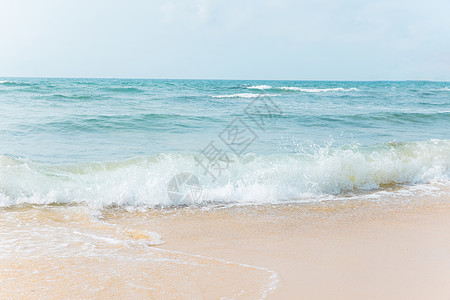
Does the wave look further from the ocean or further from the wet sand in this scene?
the wet sand

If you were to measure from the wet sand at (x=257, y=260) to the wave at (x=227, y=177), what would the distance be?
0.60m

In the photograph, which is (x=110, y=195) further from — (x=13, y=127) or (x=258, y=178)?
(x=13, y=127)

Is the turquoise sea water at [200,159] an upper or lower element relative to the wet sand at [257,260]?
upper

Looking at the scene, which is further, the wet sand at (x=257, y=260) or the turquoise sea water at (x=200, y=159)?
the turquoise sea water at (x=200, y=159)

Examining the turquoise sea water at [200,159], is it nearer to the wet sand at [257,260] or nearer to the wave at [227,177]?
the wave at [227,177]

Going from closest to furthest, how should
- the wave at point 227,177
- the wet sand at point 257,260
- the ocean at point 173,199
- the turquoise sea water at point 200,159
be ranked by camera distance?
the wet sand at point 257,260
the ocean at point 173,199
the wave at point 227,177
the turquoise sea water at point 200,159

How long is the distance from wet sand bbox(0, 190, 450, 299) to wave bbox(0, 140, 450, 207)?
0.60 metres

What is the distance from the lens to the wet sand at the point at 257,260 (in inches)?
103

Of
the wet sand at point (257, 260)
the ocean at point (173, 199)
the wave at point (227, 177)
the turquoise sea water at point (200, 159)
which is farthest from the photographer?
the turquoise sea water at point (200, 159)

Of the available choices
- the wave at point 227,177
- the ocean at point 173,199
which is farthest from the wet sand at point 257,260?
the wave at point 227,177

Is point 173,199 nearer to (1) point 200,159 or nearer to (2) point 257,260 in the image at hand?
(1) point 200,159

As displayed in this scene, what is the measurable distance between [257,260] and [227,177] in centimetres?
286

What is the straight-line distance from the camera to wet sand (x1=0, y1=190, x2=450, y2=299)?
2623 millimetres

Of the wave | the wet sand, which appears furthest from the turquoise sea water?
the wet sand
